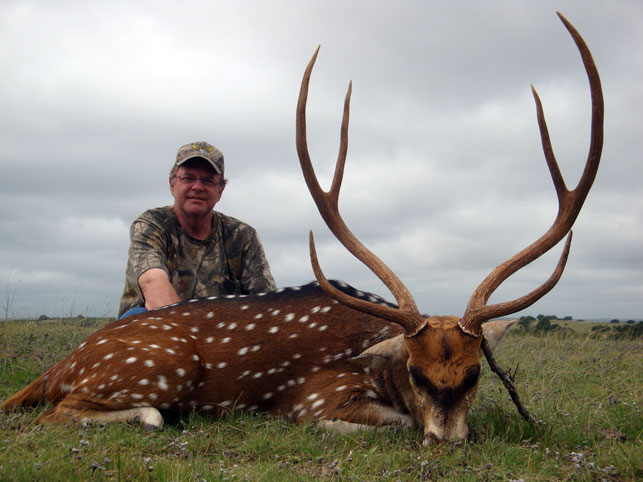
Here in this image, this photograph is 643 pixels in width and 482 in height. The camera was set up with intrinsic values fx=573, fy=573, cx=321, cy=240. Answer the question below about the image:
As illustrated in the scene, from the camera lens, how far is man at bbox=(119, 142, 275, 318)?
5.68 metres

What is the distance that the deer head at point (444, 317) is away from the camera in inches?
128

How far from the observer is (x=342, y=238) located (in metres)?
4.24

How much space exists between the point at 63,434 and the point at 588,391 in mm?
3935

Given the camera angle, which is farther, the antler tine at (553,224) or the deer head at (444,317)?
the antler tine at (553,224)

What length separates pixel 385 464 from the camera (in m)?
2.88

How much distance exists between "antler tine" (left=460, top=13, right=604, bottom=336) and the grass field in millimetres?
694

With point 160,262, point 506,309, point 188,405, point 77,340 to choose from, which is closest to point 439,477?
point 506,309

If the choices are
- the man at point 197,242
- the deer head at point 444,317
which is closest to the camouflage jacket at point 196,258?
the man at point 197,242

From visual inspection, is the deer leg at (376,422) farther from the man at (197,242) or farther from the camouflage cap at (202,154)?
the camouflage cap at (202,154)

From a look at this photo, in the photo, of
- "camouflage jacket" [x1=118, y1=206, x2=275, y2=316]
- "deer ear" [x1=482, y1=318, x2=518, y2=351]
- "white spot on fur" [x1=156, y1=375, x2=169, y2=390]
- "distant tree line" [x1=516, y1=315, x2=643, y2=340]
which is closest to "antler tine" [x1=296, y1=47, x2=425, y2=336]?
"deer ear" [x1=482, y1=318, x2=518, y2=351]

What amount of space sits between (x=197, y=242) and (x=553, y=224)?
3.55 meters

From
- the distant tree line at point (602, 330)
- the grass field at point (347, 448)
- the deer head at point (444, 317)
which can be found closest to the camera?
the grass field at point (347, 448)

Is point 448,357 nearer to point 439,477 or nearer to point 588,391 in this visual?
point 439,477

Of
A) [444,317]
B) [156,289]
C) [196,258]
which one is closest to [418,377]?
[444,317]
